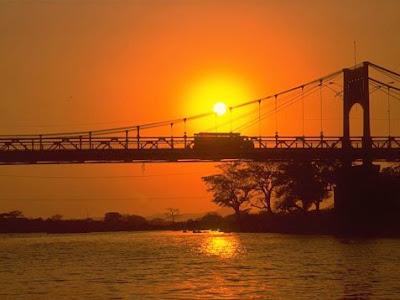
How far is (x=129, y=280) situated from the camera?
2259 inches

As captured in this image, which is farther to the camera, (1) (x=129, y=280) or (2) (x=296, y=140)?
(2) (x=296, y=140)

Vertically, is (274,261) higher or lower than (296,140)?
lower

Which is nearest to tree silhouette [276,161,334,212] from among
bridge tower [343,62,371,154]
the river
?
bridge tower [343,62,371,154]

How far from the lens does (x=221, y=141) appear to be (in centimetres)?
11888

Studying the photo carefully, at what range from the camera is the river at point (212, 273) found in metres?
49.6

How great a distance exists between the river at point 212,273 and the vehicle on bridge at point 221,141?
26.8 m

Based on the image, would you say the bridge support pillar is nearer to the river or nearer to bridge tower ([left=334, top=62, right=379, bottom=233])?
bridge tower ([left=334, top=62, right=379, bottom=233])

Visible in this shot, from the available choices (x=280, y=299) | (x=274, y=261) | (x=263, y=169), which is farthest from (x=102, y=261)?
(x=263, y=169)

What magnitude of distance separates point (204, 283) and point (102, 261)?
2295 centimetres

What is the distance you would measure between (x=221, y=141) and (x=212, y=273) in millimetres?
57917

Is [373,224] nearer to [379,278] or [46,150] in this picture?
[46,150]

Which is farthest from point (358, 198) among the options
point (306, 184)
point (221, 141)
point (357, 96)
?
point (306, 184)

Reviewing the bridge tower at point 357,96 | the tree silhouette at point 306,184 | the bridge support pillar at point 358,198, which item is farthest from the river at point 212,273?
the tree silhouette at point 306,184

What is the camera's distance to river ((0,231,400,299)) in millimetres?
49625
